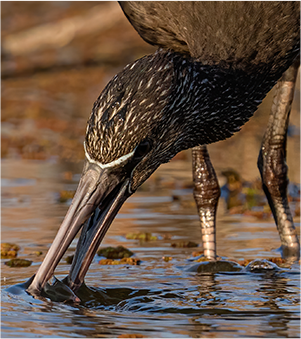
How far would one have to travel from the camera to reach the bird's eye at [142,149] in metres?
5.34

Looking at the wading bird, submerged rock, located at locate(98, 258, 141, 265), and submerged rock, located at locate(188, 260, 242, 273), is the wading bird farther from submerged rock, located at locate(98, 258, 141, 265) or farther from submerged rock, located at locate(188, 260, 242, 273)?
submerged rock, located at locate(98, 258, 141, 265)

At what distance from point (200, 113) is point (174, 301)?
4.95ft

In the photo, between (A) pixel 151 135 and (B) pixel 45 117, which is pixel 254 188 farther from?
(B) pixel 45 117

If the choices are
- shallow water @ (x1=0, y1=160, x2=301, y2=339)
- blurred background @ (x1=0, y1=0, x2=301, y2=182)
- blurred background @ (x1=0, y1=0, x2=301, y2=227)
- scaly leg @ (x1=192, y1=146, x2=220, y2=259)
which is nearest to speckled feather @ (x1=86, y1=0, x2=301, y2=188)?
shallow water @ (x1=0, y1=160, x2=301, y2=339)

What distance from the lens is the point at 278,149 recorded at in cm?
771

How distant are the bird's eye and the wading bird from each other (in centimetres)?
1

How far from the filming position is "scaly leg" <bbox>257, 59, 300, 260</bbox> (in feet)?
25.1

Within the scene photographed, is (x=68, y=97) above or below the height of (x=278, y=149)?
above

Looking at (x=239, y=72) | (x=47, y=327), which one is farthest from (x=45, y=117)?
(x=47, y=327)

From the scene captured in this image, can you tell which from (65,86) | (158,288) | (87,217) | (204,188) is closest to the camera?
(87,217)

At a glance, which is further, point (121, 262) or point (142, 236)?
point (142, 236)

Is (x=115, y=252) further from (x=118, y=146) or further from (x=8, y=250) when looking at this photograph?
(x=118, y=146)

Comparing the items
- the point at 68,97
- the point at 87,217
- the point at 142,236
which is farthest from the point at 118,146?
the point at 68,97

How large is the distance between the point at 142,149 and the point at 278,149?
269 centimetres
